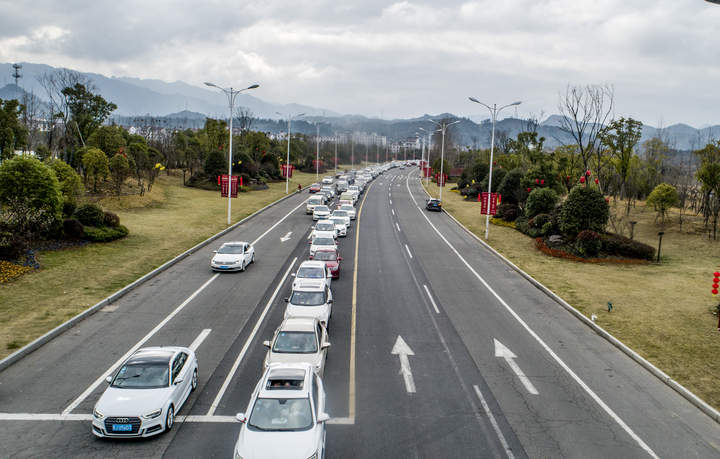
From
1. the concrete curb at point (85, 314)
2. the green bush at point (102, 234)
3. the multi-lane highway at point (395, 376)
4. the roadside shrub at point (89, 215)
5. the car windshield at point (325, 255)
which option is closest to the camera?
the multi-lane highway at point (395, 376)

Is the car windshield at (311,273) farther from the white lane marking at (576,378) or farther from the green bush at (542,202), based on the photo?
the green bush at (542,202)

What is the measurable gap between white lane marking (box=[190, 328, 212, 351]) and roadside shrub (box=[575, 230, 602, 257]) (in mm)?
22696

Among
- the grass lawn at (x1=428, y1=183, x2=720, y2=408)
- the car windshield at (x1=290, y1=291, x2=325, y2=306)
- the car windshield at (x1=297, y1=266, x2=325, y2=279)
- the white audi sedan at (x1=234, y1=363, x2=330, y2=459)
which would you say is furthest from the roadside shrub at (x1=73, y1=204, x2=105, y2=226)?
the grass lawn at (x1=428, y1=183, x2=720, y2=408)

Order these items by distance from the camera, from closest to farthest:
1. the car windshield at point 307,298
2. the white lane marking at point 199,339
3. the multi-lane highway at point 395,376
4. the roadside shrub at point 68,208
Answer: the multi-lane highway at point 395,376, the white lane marking at point 199,339, the car windshield at point 307,298, the roadside shrub at point 68,208

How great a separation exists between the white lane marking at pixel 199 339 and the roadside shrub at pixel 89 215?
1703cm

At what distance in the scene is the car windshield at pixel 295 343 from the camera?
12.7 meters

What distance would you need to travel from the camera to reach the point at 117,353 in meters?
14.3

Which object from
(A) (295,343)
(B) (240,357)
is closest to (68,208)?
(B) (240,357)

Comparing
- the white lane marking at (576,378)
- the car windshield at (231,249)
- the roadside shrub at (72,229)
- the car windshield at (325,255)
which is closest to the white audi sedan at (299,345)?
the white lane marking at (576,378)

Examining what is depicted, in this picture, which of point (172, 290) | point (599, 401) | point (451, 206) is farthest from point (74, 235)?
point (451, 206)

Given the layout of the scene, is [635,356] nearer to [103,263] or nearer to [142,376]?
[142,376]

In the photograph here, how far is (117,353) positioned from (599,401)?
13071 mm

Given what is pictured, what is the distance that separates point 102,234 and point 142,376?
20062mm

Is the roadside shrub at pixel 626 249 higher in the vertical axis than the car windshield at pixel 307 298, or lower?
higher
